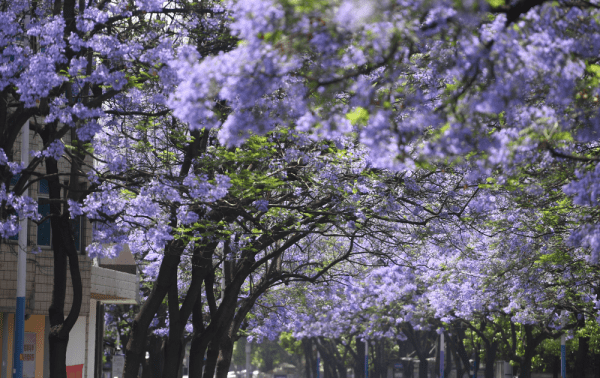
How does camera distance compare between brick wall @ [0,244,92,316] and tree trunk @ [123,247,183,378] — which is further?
brick wall @ [0,244,92,316]

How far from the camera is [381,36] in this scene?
5.53 meters

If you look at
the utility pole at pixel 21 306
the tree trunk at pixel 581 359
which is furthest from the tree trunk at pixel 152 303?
the tree trunk at pixel 581 359

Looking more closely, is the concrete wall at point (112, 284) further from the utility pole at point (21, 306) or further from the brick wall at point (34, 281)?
the utility pole at point (21, 306)

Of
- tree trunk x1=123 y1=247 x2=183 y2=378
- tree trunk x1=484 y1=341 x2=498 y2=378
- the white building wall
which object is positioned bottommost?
tree trunk x1=484 y1=341 x2=498 y2=378

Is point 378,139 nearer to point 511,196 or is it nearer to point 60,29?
point 60,29

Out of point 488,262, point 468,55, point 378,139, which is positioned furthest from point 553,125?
Result: point 488,262

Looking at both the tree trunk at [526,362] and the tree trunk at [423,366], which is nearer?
the tree trunk at [526,362]

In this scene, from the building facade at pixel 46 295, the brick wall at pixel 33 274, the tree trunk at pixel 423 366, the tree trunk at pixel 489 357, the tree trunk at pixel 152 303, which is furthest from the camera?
the tree trunk at pixel 423 366

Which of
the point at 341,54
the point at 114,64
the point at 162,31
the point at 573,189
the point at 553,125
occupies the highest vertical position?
the point at 162,31

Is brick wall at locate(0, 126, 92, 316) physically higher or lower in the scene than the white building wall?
higher

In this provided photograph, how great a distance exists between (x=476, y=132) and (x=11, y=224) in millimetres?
6135

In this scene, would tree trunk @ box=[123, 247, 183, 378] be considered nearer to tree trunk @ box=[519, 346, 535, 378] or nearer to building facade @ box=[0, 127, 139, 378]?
building facade @ box=[0, 127, 139, 378]

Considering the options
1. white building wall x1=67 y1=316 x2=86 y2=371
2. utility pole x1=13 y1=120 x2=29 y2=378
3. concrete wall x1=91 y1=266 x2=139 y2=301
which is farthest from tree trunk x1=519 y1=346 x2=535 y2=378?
utility pole x1=13 y1=120 x2=29 y2=378

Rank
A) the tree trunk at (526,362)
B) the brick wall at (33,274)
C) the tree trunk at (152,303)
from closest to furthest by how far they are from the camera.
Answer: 1. the tree trunk at (152,303)
2. the brick wall at (33,274)
3. the tree trunk at (526,362)
